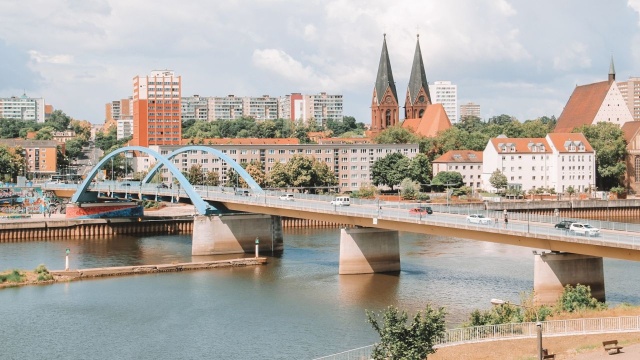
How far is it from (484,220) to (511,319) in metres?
16.8

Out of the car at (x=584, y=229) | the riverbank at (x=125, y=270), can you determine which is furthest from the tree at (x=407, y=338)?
the riverbank at (x=125, y=270)

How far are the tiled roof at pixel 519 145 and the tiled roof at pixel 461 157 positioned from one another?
5052 millimetres

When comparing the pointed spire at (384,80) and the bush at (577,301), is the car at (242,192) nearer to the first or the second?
the bush at (577,301)

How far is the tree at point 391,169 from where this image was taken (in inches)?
4990

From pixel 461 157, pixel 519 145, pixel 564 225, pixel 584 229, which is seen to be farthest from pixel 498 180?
pixel 584 229

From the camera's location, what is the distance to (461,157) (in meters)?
131

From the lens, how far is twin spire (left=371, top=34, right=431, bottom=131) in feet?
546

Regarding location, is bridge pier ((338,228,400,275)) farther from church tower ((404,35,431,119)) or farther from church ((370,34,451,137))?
church tower ((404,35,431,119))

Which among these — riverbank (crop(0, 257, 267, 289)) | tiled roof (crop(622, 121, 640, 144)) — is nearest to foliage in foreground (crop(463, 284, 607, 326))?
riverbank (crop(0, 257, 267, 289))

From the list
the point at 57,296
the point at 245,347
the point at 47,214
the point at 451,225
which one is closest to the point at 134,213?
the point at 47,214

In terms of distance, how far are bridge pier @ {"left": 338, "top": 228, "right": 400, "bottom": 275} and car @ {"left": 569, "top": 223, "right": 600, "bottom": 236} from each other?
1701cm

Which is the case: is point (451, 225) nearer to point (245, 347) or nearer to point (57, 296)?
point (245, 347)

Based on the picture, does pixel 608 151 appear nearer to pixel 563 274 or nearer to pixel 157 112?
pixel 563 274

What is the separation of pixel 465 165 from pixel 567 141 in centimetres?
1465
